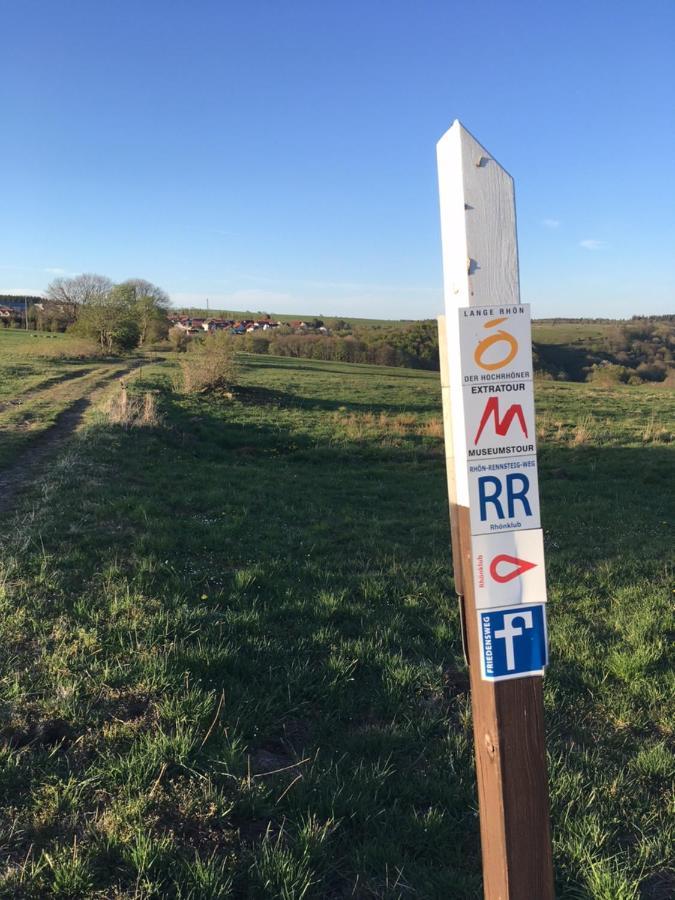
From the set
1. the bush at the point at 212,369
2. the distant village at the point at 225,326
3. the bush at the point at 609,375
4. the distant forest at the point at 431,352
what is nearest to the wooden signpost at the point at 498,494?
the bush at the point at 212,369

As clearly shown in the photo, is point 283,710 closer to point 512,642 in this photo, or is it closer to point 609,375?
point 512,642

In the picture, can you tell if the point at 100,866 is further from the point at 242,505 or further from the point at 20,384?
the point at 20,384

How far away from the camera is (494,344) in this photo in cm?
177

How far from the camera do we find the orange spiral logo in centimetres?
177

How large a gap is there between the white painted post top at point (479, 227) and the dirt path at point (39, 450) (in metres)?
7.35

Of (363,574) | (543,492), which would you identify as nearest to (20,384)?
(543,492)

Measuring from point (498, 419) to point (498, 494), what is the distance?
23 centimetres

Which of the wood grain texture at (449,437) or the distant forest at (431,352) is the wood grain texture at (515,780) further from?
the distant forest at (431,352)

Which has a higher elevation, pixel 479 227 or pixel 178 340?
pixel 178 340

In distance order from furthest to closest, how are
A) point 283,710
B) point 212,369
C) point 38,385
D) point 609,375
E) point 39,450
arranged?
point 609,375, point 212,369, point 38,385, point 39,450, point 283,710

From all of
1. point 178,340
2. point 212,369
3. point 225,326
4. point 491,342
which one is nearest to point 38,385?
point 212,369

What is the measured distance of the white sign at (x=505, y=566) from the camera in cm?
183

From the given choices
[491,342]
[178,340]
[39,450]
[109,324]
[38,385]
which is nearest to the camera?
[491,342]

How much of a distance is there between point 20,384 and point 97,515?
19.4 meters
